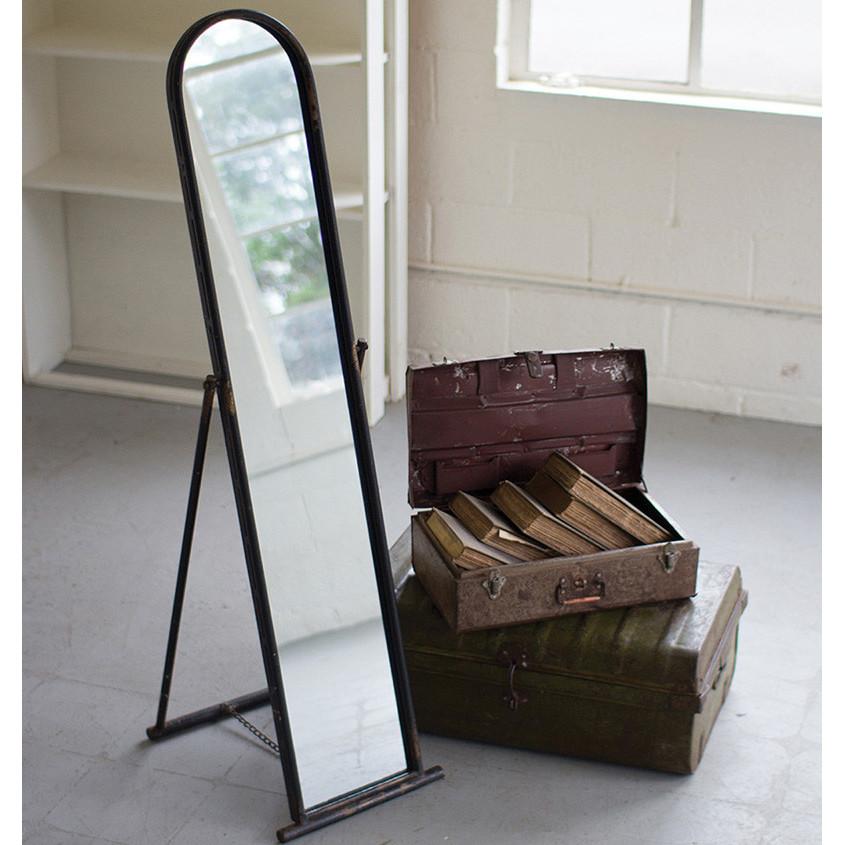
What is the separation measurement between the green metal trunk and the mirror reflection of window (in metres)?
0.61

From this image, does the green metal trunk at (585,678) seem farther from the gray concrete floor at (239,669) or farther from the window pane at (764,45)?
the window pane at (764,45)

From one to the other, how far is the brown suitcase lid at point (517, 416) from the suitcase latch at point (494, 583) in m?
0.29

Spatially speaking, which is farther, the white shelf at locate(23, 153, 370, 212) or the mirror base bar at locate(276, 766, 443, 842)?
the white shelf at locate(23, 153, 370, 212)

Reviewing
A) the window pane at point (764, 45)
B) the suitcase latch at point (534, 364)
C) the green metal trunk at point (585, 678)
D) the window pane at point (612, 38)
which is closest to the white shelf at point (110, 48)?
the window pane at point (612, 38)

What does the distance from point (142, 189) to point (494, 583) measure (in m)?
2.22

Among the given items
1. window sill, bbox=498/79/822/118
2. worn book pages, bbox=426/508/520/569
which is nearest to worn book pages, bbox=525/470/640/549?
worn book pages, bbox=426/508/520/569

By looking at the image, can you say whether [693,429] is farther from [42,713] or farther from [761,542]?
[42,713]

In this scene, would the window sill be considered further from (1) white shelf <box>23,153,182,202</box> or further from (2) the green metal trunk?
(2) the green metal trunk

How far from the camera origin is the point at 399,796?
268 cm

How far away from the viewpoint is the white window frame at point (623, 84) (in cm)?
421

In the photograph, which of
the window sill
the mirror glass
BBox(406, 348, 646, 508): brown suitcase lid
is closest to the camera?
the mirror glass

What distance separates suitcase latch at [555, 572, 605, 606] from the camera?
2.67 m
